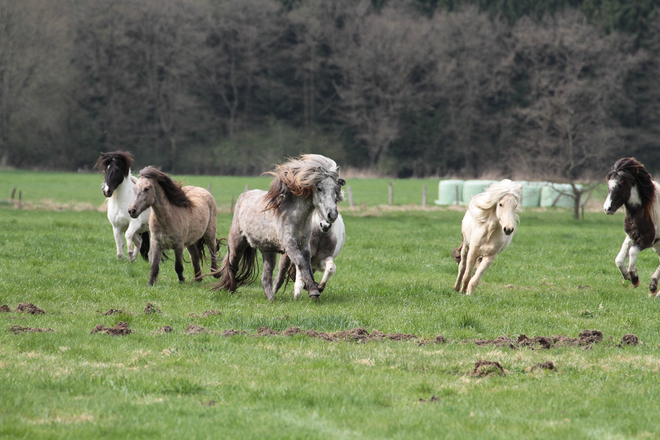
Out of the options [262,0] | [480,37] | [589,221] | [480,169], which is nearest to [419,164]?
[480,169]

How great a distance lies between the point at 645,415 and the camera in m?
4.61

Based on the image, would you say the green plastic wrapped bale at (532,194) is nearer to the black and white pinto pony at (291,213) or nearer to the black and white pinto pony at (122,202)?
the black and white pinto pony at (122,202)

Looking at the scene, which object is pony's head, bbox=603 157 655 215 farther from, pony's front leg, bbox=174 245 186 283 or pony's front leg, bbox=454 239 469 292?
pony's front leg, bbox=174 245 186 283

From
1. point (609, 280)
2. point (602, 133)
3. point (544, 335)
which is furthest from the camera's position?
point (602, 133)

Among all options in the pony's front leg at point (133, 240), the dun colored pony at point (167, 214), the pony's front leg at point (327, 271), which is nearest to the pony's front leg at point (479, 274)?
the pony's front leg at point (327, 271)

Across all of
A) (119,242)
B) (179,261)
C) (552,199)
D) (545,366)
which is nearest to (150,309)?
(179,261)

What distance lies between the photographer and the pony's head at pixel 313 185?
8180 millimetres

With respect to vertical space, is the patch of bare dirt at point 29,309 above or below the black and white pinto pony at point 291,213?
below

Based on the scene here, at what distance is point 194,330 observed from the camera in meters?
7.00

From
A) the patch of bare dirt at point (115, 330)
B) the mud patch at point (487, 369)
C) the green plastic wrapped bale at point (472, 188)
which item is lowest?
the green plastic wrapped bale at point (472, 188)

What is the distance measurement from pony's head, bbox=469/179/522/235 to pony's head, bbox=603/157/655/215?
58.4 inches

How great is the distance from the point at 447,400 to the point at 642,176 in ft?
23.1

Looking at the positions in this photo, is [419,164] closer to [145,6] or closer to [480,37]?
[480,37]

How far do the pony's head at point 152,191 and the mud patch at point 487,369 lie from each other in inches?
228
